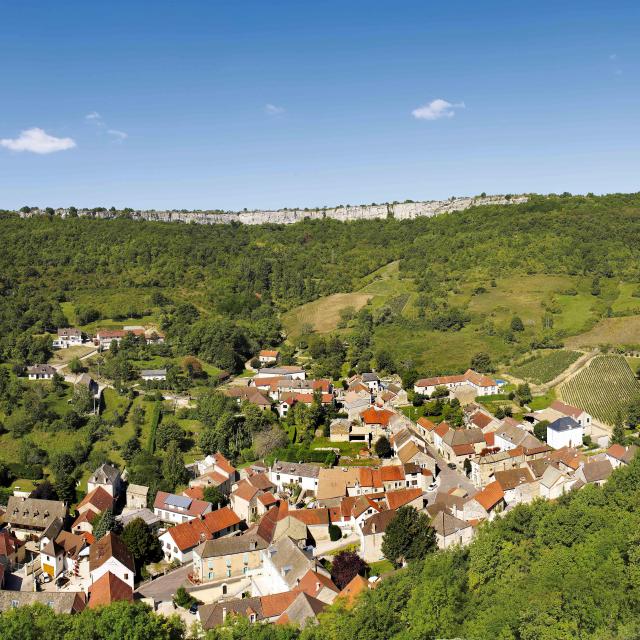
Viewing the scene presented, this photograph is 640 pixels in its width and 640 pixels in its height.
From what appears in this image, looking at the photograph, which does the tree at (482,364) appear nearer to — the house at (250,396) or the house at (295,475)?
the house at (250,396)

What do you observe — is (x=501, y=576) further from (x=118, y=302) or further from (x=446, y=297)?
(x=118, y=302)

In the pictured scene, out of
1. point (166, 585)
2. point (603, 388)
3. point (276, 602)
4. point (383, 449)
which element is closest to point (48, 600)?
point (166, 585)

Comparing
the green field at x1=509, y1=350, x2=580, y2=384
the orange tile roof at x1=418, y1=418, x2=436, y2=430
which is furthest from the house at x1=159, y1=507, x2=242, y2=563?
the green field at x1=509, y1=350, x2=580, y2=384

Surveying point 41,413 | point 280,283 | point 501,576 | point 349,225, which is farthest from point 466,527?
point 349,225

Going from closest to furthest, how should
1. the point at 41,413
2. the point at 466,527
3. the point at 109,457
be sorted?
the point at 466,527 → the point at 109,457 → the point at 41,413

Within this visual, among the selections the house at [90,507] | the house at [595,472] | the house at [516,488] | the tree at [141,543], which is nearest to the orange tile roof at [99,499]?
the house at [90,507]

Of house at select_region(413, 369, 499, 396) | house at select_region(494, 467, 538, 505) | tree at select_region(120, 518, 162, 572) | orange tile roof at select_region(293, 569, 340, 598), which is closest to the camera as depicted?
orange tile roof at select_region(293, 569, 340, 598)

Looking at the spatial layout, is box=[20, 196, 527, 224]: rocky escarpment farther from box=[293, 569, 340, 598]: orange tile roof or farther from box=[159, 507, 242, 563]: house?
box=[293, 569, 340, 598]: orange tile roof
